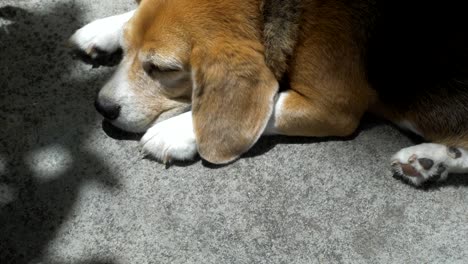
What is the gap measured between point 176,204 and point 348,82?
0.95m

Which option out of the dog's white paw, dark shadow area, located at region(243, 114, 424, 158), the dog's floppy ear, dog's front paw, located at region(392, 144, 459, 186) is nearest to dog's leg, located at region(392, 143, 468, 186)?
dog's front paw, located at region(392, 144, 459, 186)

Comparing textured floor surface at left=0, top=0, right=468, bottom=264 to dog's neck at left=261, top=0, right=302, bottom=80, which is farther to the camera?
textured floor surface at left=0, top=0, right=468, bottom=264

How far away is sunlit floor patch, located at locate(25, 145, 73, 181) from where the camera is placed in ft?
9.18

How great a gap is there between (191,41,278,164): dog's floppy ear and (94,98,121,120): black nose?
0.38m

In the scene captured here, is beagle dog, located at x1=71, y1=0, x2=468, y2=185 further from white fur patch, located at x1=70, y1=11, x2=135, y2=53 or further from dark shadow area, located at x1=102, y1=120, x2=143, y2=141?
white fur patch, located at x1=70, y1=11, x2=135, y2=53

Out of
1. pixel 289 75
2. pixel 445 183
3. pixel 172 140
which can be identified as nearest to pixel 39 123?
pixel 172 140

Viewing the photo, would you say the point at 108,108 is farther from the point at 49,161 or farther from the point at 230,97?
the point at 230,97

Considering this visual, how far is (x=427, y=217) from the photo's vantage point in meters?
2.80

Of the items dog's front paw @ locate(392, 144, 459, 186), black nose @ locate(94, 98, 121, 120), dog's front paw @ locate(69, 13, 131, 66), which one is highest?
dog's front paw @ locate(69, 13, 131, 66)

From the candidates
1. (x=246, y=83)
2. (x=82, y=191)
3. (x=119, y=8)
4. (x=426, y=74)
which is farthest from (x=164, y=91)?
(x=426, y=74)

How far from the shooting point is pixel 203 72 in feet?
8.13

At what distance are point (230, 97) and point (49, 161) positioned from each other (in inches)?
37.3

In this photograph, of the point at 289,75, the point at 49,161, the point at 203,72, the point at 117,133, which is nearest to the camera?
the point at 203,72

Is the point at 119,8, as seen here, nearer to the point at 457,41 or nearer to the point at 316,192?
the point at 316,192
